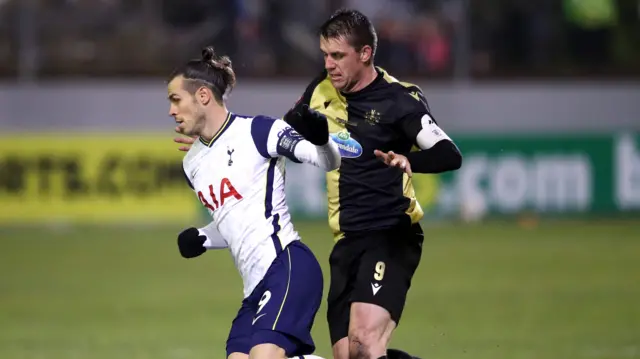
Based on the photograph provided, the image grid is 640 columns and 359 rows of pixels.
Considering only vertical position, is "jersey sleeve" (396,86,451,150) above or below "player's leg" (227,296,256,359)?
above

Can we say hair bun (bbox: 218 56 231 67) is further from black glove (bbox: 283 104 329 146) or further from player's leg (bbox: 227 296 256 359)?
player's leg (bbox: 227 296 256 359)

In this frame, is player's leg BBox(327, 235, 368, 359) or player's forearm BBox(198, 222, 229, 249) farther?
player's leg BBox(327, 235, 368, 359)

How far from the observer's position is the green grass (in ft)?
35.0

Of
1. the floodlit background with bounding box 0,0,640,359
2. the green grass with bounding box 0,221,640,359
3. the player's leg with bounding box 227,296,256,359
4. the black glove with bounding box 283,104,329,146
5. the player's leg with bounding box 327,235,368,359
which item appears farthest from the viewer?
the floodlit background with bounding box 0,0,640,359

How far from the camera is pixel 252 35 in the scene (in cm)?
2105

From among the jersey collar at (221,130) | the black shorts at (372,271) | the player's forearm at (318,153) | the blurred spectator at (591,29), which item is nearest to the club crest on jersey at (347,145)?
the player's forearm at (318,153)

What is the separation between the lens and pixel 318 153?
605 centimetres

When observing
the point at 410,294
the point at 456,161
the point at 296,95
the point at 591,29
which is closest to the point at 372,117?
the point at 456,161

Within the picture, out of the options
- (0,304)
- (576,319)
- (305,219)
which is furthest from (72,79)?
(576,319)

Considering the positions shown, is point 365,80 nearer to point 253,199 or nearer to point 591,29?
point 253,199

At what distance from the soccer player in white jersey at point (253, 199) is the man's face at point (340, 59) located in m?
0.65

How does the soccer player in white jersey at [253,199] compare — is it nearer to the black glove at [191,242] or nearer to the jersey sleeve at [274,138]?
the jersey sleeve at [274,138]

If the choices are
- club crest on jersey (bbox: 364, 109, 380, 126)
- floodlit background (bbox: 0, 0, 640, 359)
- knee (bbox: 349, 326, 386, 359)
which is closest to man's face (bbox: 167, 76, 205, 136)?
club crest on jersey (bbox: 364, 109, 380, 126)

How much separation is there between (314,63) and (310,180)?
7.27 feet
